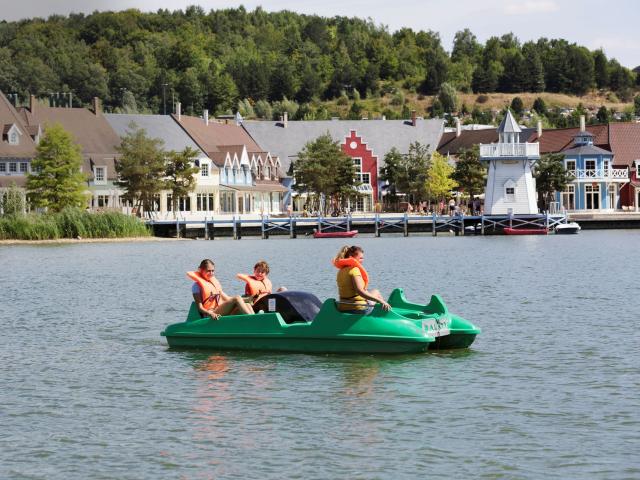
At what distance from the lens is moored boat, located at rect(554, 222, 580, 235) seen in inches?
3575

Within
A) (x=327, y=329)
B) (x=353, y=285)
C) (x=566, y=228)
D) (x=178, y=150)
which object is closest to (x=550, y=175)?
(x=566, y=228)

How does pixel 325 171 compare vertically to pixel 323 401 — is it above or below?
above

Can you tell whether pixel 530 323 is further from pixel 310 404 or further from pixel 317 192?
pixel 317 192

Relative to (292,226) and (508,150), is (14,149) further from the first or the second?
(508,150)

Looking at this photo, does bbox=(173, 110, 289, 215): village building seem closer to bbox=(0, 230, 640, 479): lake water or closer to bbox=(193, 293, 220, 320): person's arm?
bbox=(0, 230, 640, 479): lake water

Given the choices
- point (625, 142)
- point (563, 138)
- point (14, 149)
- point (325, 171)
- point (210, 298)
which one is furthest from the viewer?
point (563, 138)

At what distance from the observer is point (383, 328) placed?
22.5 metres

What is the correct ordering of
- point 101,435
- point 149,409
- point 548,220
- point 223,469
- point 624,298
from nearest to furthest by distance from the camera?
point 223,469 < point 101,435 < point 149,409 < point 624,298 < point 548,220

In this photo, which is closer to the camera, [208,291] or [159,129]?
[208,291]

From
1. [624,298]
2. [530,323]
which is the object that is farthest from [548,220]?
[530,323]

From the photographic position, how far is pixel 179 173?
309ft

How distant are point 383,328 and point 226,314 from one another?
3.39 meters

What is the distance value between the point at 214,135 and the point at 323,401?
96601 mm

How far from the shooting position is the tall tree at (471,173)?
357 feet
